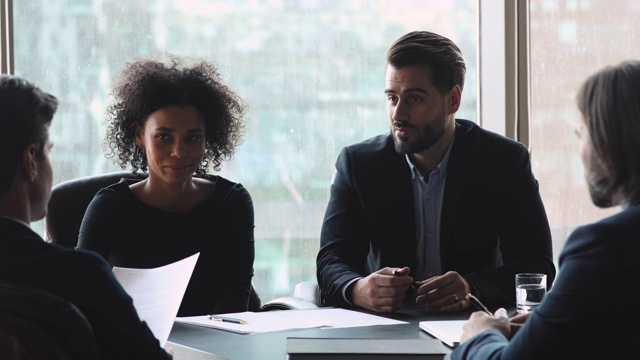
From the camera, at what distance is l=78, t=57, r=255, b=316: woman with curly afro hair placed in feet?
9.29

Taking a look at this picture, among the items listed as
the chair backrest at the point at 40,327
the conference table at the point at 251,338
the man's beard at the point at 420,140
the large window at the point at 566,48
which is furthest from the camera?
the large window at the point at 566,48

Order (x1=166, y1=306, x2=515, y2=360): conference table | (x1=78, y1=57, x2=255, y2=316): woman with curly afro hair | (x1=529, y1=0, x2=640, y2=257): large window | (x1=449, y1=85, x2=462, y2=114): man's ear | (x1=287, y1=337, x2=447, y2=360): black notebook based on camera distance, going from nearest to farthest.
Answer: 1. (x1=287, y1=337, x2=447, y2=360): black notebook
2. (x1=166, y1=306, x2=515, y2=360): conference table
3. (x1=78, y1=57, x2=255, y2=316): woman with curly afro hair
4. (x1=449, y1=85, x2=462, y2=114): man's ear
5. (x1=529, y1=0, x2=640, y2=257): large window

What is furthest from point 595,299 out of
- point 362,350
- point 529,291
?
point 529,291

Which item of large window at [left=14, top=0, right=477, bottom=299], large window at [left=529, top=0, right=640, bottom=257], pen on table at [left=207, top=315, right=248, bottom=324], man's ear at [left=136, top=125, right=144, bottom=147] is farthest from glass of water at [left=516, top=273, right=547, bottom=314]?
large window at [left=14, top=0, right=477, bottom=299]

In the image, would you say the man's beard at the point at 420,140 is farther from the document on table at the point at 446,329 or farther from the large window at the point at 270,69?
the large window at the point at 270,69

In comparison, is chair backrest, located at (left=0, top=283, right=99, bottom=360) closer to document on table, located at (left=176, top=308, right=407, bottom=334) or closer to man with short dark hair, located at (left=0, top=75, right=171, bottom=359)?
man with short dark hair, located at (left=0, top=75, right=171, bottom=359)

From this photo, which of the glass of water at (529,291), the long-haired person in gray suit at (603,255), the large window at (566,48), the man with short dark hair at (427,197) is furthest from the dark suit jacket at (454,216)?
the long-haired person in gray suit at (603,255)

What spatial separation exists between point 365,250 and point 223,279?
1.59 feet

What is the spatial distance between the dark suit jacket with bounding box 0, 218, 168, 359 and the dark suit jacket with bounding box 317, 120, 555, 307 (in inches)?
50.9

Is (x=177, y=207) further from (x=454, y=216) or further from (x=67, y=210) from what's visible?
(x=454, y=216)

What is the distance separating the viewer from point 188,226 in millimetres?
2904

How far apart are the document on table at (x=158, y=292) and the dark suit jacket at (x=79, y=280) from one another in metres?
0.42

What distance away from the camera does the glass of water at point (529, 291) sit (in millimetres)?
2270

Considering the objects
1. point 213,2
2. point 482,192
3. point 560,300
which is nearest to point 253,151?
point 213,2
